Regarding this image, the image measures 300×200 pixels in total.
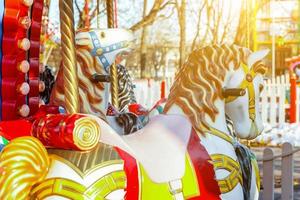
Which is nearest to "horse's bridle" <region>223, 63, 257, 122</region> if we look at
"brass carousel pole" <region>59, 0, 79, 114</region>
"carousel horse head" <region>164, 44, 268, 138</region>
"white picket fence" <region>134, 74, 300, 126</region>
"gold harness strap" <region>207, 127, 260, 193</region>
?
"carousel horse head" <region>164, 44, 268, 138</region>

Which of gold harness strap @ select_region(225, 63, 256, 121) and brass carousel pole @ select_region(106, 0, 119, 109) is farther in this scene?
brass carousel pole @ select_region(106, 0, 119, 109)

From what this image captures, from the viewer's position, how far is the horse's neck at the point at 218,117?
2.79 m

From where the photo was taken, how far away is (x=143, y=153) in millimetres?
2311

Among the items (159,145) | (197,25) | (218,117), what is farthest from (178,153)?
(197,25)

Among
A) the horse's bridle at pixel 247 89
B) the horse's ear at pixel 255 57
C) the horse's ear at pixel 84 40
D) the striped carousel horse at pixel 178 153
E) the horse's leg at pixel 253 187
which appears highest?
the horse's ear at pixel 84 40

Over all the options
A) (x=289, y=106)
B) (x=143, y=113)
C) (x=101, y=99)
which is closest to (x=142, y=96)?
(x=289, y=106)

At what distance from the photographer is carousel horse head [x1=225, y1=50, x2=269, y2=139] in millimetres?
2963

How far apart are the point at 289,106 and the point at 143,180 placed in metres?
9.85

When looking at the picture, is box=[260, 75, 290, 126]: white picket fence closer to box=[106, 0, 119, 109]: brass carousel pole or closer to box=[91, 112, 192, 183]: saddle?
box=[106, 0, 119, 109]: brass carousel pole

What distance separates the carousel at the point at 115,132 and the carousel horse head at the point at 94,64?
0.01 metres

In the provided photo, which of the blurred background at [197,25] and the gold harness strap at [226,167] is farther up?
the blurred background at [197,25]

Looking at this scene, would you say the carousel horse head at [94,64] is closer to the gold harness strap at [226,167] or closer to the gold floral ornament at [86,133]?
the gold harness strap at [226,167]

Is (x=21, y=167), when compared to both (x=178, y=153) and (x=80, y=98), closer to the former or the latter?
(x=178, y=153)

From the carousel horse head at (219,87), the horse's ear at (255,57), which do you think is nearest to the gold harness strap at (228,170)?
the carousel horse head at (219,87)
